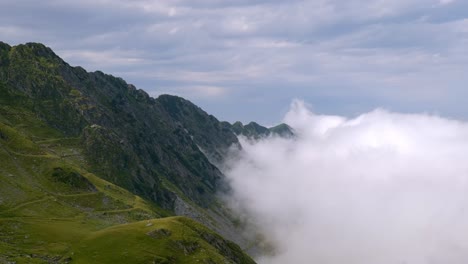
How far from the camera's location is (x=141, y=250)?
17275 centimetres

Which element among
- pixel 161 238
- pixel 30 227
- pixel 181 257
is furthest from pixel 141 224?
pixel 30 227

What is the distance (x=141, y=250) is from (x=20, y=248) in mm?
39395

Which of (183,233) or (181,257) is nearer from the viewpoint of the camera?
(181,257)

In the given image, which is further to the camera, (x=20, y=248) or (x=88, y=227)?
(x=88, y=227)

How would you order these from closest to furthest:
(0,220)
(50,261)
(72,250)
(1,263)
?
(1,263)
(50,261)
(72,250)
(0,220)

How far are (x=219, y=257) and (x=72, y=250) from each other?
183 feet

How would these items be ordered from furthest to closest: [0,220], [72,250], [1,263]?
[0,220]
[72,250]
[1,263]

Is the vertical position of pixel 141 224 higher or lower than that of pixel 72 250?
higher

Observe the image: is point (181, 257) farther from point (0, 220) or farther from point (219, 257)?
point (0, 220)

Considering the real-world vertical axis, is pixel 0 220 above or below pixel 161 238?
below

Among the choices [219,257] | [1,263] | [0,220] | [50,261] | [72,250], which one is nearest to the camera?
[1,263]

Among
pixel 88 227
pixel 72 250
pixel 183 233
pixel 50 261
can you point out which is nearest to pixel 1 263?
pixel 50 261

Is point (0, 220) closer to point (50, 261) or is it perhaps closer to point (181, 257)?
point (50, 261)

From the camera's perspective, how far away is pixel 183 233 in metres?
196
